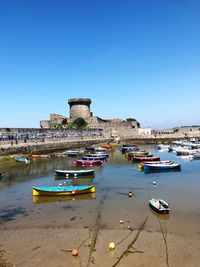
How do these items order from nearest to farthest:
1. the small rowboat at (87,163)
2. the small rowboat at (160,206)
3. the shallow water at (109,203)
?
1. the shallow water at (109,203)
2. the small rowboat at (160,206)
3. the small rowboat at (87,163)

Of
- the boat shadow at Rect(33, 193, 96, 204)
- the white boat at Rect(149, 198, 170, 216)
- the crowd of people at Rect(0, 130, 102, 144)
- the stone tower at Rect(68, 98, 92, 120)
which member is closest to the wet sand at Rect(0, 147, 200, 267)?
the boat shadow at Rect(33, 193, 96, 204)

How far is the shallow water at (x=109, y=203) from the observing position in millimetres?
11727

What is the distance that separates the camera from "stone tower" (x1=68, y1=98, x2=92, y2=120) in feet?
224

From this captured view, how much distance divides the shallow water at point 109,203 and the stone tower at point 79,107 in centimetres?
4530

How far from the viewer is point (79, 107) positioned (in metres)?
68.2

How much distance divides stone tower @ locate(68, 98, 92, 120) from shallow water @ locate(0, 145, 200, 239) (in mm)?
45299

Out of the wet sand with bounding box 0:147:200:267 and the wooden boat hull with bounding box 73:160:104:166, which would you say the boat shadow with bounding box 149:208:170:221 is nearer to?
the wet sand with bounding box 0:147:200:267

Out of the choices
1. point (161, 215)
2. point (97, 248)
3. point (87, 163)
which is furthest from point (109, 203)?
point (87, 163)

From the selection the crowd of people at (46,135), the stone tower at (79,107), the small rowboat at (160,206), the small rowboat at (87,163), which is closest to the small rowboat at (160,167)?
the small rowboat at (87,163)

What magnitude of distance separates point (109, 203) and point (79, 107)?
54684 mm

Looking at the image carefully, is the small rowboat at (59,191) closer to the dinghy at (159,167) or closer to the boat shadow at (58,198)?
the boat shadow at (58,198)

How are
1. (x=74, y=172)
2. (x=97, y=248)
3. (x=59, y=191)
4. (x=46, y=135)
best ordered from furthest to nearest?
(x=46, y=135)
(x=74, y=172)
(x=59, y=191)
(x=97, y=248)

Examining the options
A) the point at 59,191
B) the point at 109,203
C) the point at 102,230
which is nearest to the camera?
the point at 102,230

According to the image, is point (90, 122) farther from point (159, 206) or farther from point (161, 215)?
point (161, 215)
